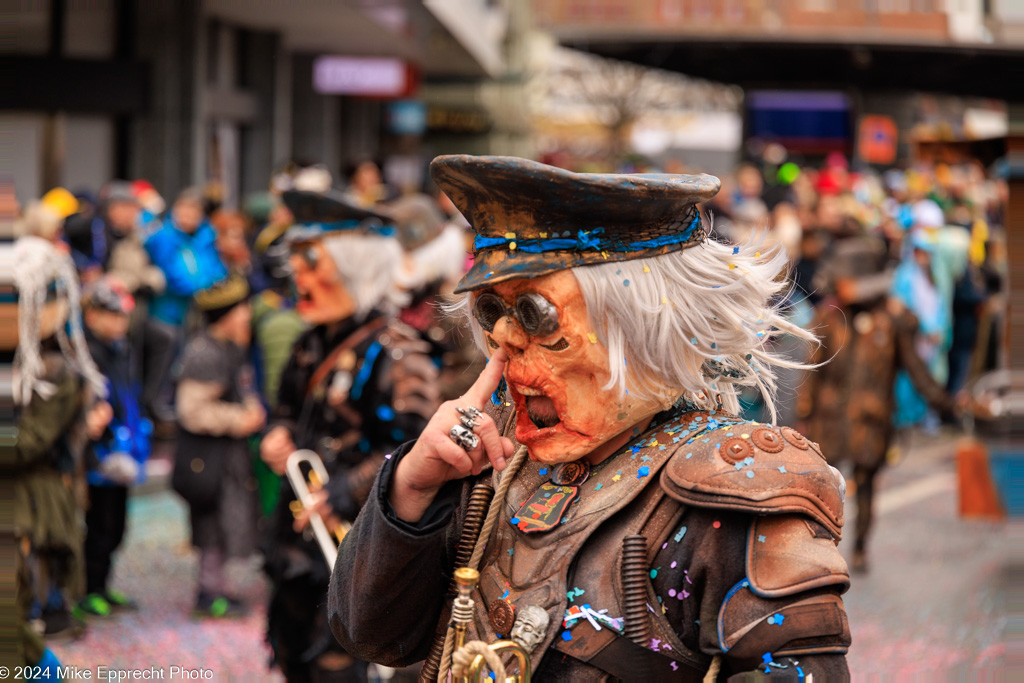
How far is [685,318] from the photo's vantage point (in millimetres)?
2055

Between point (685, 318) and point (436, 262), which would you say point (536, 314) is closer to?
point (685, 318)

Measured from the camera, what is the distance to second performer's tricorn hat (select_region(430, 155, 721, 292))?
194cm

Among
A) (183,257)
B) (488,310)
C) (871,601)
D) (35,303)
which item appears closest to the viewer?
(488,310)

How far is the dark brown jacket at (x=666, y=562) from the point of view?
183 centimetres

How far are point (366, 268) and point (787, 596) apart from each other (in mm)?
3693

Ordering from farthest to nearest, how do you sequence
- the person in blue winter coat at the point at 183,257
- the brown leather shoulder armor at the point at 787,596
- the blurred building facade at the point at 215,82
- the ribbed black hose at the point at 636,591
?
the blurred building facade at the point at 215,82 → the person in blue winter coat at the point at 183,257 → the ribbed black hose at the point at 636,591 → the brown leather shoulder armor at the point at 787,596

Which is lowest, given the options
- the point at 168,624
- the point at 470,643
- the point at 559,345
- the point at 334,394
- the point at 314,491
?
the point at 168,624

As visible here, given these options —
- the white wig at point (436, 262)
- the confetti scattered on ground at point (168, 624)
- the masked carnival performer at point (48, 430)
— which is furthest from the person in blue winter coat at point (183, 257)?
the masked carnival performer at point (48, 430)

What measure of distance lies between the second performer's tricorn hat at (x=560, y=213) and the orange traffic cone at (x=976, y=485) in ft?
26.3

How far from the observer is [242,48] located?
16797 millimetres

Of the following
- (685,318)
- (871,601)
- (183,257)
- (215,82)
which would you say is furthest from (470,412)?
(215,82)

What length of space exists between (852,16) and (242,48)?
15.1m

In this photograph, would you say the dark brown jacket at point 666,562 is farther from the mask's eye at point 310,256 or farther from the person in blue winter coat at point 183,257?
the person in blue winter coat at point 183,257

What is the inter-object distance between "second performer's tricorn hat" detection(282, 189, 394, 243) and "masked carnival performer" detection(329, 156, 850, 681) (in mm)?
3197
